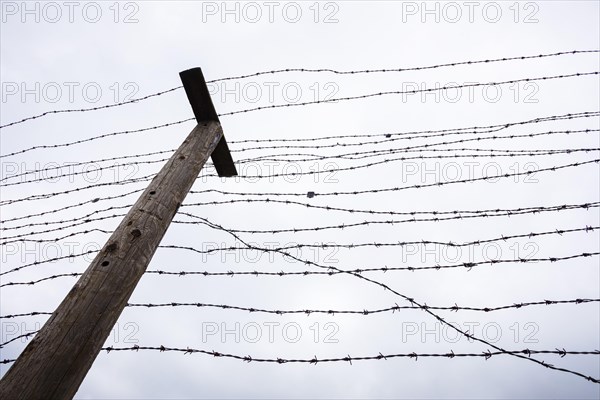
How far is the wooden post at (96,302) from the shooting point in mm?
1321

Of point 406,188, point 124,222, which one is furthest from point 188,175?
point 406,188

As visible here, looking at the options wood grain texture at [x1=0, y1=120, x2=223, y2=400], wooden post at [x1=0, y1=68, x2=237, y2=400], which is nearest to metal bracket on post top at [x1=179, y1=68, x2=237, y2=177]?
wooden post at [x1=0, y1=68, x2=237, y2=400]

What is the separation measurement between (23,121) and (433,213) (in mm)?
3465

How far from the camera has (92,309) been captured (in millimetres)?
1511

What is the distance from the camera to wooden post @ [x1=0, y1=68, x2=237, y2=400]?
4.33 ft

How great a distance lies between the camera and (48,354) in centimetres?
136

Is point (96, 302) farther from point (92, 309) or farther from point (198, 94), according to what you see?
point (198, 94)

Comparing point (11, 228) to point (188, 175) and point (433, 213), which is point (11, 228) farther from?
point (433, 213)

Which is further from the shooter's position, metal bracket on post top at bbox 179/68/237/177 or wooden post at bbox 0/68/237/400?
metal bracket on post top at bbox 179/68/237/177

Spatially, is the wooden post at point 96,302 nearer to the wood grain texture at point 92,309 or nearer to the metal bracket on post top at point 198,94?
the wood grain texture at point 92,309

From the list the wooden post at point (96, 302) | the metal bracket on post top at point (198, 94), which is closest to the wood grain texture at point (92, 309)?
the wooden post at point (96, 302)

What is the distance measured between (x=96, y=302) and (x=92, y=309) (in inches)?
1.2

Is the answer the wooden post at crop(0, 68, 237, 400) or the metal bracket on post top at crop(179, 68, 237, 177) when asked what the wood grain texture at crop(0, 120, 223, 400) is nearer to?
the wooden post at crop(0, 68, 237, 400)

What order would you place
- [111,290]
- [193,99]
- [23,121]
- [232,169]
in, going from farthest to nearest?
[23,121] < [232,169] < [193,99] < [111,290]
